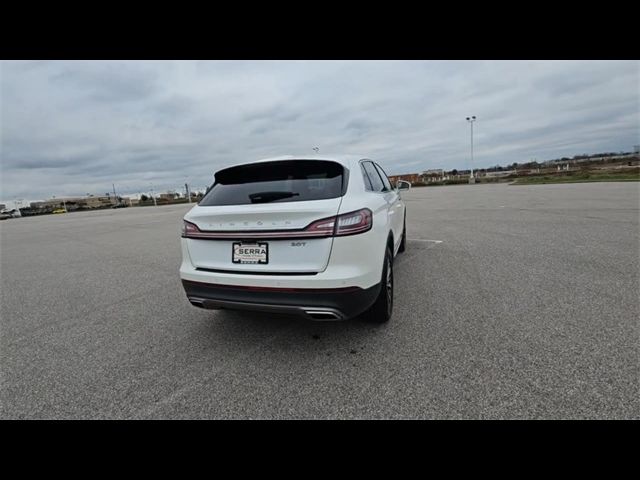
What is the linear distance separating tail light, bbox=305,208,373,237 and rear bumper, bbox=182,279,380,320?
430 mm

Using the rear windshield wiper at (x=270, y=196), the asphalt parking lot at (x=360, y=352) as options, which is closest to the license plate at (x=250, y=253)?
the rear windshield wiper at (x=270, y=196)

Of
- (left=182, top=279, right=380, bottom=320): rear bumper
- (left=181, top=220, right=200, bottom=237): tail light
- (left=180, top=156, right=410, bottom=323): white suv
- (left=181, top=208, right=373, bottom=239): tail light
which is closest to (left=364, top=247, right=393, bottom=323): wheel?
(left=180, top=156, right=410, bottom=323): white suv

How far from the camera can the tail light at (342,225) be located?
2.36 metres

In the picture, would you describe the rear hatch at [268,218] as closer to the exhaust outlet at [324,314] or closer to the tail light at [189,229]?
the tail light at [189,229]

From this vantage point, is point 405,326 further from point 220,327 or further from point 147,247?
point 147,247

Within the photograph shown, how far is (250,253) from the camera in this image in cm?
252

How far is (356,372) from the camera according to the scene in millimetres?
2412

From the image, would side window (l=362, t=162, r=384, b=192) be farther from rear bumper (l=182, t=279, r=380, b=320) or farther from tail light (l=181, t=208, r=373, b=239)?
rear bumper (l=182, t=279, r=380, b=320)

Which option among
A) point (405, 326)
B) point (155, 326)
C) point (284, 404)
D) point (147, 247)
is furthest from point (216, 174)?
point (147, 247)

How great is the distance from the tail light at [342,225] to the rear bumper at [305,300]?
0.43m

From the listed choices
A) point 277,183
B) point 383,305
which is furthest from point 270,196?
point 383,305

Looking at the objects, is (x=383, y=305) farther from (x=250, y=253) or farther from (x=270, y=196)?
(x=270, y=196)
